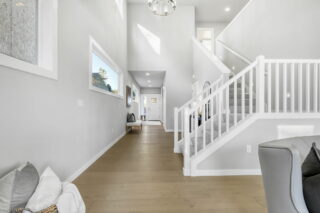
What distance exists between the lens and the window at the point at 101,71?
3168mm

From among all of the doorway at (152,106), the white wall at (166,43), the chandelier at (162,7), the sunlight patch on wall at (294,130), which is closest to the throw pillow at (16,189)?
the sunlight patch on wall at (294,130)

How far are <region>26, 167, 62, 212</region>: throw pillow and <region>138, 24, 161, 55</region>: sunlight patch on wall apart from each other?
628cm

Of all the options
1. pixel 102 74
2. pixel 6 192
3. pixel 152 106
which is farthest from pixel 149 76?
pixel 6 192

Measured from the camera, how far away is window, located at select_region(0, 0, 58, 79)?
52.6 inches

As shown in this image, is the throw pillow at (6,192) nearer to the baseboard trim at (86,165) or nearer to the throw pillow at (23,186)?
the throw pillow at (23,186)

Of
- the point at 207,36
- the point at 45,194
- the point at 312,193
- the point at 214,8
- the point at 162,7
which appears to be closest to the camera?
the point at 312,193

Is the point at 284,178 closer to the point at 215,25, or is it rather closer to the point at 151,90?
the point at 215,25

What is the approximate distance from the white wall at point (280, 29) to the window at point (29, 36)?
13.8ft

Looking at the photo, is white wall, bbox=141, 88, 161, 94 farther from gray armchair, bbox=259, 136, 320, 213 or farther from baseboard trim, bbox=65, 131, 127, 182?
gray armchair, bbox=259, 136, 320, 213

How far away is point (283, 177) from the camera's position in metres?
0.95

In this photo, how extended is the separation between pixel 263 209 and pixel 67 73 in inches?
112

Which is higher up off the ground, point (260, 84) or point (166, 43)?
point (166, 43)

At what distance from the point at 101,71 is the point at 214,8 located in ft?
20.5

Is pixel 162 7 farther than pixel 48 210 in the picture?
Yes
